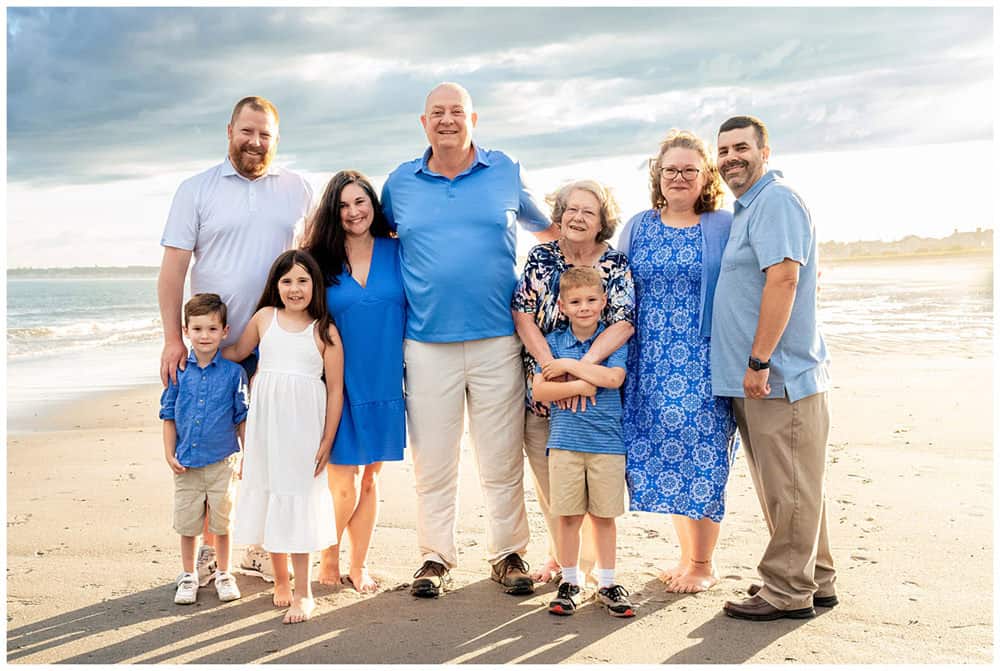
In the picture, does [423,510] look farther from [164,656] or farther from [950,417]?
[950,417]

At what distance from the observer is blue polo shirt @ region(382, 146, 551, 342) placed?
4.49 metres

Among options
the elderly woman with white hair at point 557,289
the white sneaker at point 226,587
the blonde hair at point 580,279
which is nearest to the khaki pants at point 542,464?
the elderly woman with white hair at point 557,289

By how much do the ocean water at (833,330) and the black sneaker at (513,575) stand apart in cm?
649

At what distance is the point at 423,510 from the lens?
4.72 meters

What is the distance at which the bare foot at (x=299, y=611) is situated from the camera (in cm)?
415

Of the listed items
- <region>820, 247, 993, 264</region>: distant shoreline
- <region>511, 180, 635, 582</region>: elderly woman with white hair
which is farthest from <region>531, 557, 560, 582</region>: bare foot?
<region>820, 247, 993, 264</region>: distant shoreline

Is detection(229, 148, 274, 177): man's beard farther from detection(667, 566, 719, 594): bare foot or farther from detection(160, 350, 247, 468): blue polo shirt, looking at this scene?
detection(667, 566, 719, 594): bare foot

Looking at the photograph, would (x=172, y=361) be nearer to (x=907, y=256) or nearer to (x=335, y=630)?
(x=335, y=630)

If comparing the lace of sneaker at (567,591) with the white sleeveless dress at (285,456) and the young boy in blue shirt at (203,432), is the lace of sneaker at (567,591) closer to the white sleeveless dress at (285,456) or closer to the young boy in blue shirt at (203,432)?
the white sleeveless dress at (285,456)

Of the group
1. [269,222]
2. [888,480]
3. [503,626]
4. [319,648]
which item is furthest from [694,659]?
[888,480]

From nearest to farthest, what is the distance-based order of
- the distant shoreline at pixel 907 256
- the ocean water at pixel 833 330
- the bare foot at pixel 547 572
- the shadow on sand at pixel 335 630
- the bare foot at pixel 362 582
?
the shadow on sand at pixel 335 630 < the bare foot at pixel 362 582 < the bare foot at pixel 547 572 < the ocean water at pixel 833 330 < the distant shoreline at pixel 907 256

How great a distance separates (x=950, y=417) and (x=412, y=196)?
19.5 feet

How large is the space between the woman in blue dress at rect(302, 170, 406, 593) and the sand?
0.62 m

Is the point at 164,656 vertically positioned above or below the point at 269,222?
below
